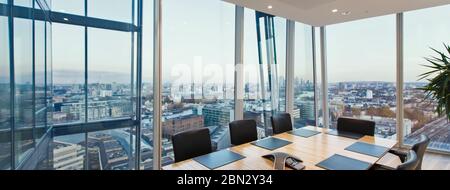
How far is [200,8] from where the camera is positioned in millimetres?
3309

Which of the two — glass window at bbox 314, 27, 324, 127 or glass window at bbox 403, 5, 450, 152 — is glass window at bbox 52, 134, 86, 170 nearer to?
glass window at bbox 314, 27, 324, 127

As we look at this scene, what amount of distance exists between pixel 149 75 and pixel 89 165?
123 centimetres

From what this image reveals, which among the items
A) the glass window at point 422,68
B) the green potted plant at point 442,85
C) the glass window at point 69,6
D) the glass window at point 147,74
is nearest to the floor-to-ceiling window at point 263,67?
the glass window at point 147,74

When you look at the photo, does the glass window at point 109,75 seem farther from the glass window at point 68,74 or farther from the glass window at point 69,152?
the glass window at point 69,152

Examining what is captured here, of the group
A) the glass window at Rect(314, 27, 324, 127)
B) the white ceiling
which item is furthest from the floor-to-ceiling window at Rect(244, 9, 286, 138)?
the glass window at Rect(314, 27, 324, 127)

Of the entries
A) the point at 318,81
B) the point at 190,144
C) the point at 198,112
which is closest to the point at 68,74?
the point at 190,144

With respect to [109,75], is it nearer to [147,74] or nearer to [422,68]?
[147,74]

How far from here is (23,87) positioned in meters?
1.91

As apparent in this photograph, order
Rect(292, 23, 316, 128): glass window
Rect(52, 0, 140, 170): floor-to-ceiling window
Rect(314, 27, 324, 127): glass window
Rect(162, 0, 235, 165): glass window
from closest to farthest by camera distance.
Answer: Rect(52, 0, 140, 170): floor-to-ceiling window < Rect(162, 0, 235, 165): glass window < Rect(292, 23, 316, 128): glass window < Rect(314, 27, 324, 127): glass window

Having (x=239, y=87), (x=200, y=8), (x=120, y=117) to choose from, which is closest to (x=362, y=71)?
(x=239, y=87)

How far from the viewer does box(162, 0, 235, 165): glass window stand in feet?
9.84

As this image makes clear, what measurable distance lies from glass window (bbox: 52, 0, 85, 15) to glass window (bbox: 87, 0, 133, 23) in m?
0.08
